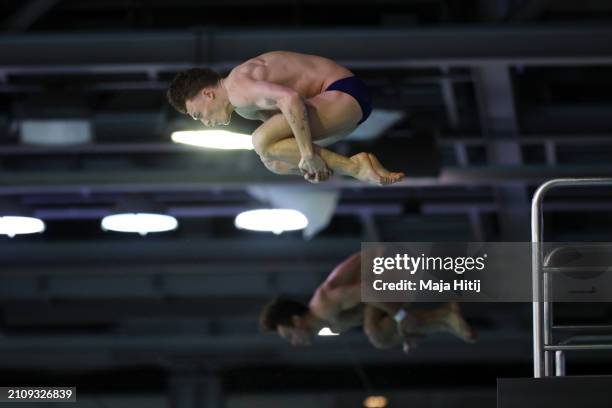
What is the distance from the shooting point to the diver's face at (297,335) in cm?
1057

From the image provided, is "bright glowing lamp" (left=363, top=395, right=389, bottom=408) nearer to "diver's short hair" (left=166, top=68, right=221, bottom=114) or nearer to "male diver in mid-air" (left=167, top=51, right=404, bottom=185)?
"male diver in mid-air" (left=167, top=51, right=404, bottom=185)

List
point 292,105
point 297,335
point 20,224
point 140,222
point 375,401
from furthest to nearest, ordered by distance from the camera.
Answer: point 297,335 < point 375,401 < point 20,224 < point 140,222 < point 292,105

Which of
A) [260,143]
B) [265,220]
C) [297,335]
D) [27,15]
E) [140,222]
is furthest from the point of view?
[297,335]

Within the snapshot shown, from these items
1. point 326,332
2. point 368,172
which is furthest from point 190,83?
point 326,332

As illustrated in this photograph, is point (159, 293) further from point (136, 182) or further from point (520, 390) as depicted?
point (520, 390)

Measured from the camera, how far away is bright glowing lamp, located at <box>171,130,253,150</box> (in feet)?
22.3

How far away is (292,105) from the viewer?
4.19 m

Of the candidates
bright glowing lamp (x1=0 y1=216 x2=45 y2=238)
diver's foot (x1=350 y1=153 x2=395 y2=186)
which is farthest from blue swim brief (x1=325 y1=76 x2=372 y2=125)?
bright glowing lamp (x1=0 y1=216 x2=45 y2=238)

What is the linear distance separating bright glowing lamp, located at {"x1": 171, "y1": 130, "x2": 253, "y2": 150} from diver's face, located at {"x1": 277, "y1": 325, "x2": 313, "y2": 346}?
3459 mm

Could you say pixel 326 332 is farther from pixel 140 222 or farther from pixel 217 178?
pixel 140 222

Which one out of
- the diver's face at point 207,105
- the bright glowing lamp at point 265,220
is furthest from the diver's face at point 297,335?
the diver's face at point 207,105

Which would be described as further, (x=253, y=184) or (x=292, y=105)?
(x=253, y=184)

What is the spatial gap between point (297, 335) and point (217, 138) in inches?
165

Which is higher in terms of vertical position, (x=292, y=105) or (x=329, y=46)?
(x=329, y=46)
